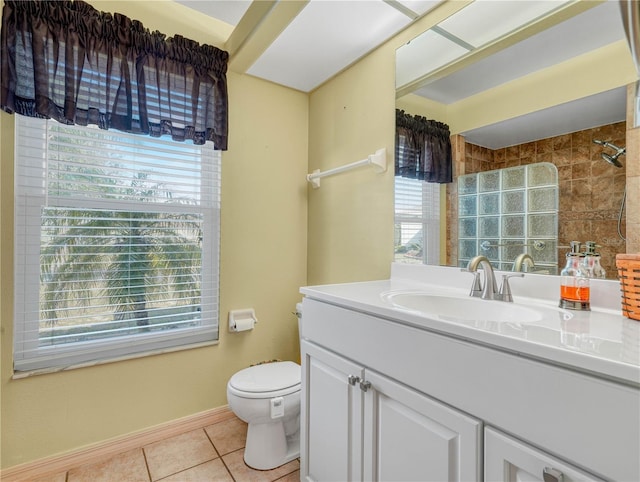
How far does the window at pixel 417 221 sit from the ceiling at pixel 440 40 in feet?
1.02

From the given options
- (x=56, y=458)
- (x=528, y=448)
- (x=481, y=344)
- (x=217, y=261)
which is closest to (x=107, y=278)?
(x=217, y=261)

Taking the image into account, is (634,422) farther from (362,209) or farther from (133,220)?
(133,220)

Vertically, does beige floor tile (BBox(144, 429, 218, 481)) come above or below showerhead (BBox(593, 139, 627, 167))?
below

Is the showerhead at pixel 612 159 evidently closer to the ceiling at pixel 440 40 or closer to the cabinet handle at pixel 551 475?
the ceiling at pixel 440 40

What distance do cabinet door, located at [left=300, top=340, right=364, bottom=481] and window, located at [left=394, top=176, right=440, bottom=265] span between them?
26.6 inches

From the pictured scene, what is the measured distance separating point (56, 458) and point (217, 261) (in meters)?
1.16

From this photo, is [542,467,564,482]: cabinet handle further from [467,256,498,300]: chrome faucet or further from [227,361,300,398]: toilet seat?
[227,361,300,398]: toilet seat

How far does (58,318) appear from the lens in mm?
1518

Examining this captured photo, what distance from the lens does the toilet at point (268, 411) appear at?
1458mm

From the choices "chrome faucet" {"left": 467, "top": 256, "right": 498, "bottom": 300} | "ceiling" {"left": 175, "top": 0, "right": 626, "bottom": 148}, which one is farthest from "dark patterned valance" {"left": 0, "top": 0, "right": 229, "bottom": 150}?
"chrome faucet" {"left": 467, "top": 256, "right": 498, "bottom": 300}

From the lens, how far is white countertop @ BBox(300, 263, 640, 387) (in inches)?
23.4

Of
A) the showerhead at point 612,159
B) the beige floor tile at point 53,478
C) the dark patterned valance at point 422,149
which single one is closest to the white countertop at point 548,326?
the showerhead at point 612,159

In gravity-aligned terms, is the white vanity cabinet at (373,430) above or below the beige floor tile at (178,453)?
above

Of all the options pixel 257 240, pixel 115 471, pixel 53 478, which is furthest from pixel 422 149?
pixel 53 478
